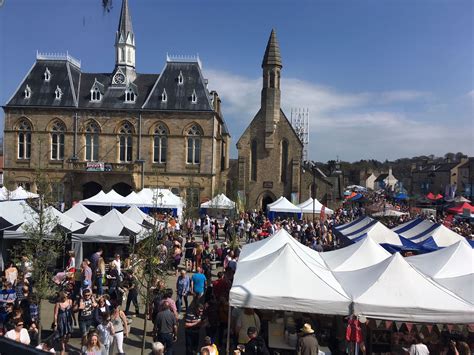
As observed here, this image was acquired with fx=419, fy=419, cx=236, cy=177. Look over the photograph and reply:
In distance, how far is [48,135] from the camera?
39531mm

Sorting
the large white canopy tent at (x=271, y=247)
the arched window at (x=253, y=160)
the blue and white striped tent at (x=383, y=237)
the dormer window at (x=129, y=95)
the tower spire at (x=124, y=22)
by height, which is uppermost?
the tower spire at (x=124, y=22)

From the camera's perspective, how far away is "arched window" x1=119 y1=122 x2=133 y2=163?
39.6 meters

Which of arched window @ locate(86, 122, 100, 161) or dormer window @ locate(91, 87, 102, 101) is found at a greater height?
dormer window @ locate(91, 87, 102, 101)

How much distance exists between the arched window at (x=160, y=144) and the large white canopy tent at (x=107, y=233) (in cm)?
2288

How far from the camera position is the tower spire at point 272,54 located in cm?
4062

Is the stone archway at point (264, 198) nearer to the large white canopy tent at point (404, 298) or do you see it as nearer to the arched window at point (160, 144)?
the arched window at point (160, 144)

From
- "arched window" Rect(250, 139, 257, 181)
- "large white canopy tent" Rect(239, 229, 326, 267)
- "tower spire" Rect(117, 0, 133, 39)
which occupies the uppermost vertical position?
"tower spire" Rect(117, 0, 133, 39)

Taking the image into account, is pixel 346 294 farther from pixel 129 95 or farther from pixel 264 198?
pixel 129 95

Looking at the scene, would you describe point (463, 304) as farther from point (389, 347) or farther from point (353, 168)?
point (353, 168)

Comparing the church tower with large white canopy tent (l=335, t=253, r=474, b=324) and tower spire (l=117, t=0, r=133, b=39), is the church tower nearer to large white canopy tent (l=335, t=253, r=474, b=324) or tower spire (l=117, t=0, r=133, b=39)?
tower spire (l=117, t=0, r=133, b=39)

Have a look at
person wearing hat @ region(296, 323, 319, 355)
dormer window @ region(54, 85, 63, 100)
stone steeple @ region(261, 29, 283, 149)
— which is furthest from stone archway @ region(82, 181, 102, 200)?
person wearing hat @ region(296, 323, 319, 355)

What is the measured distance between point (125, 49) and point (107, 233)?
3121 centimetres

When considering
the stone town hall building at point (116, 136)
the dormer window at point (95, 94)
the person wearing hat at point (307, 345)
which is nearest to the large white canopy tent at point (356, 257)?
the person wearing hat at point (307, 345)

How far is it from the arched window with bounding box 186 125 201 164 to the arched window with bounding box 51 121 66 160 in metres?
11.9
